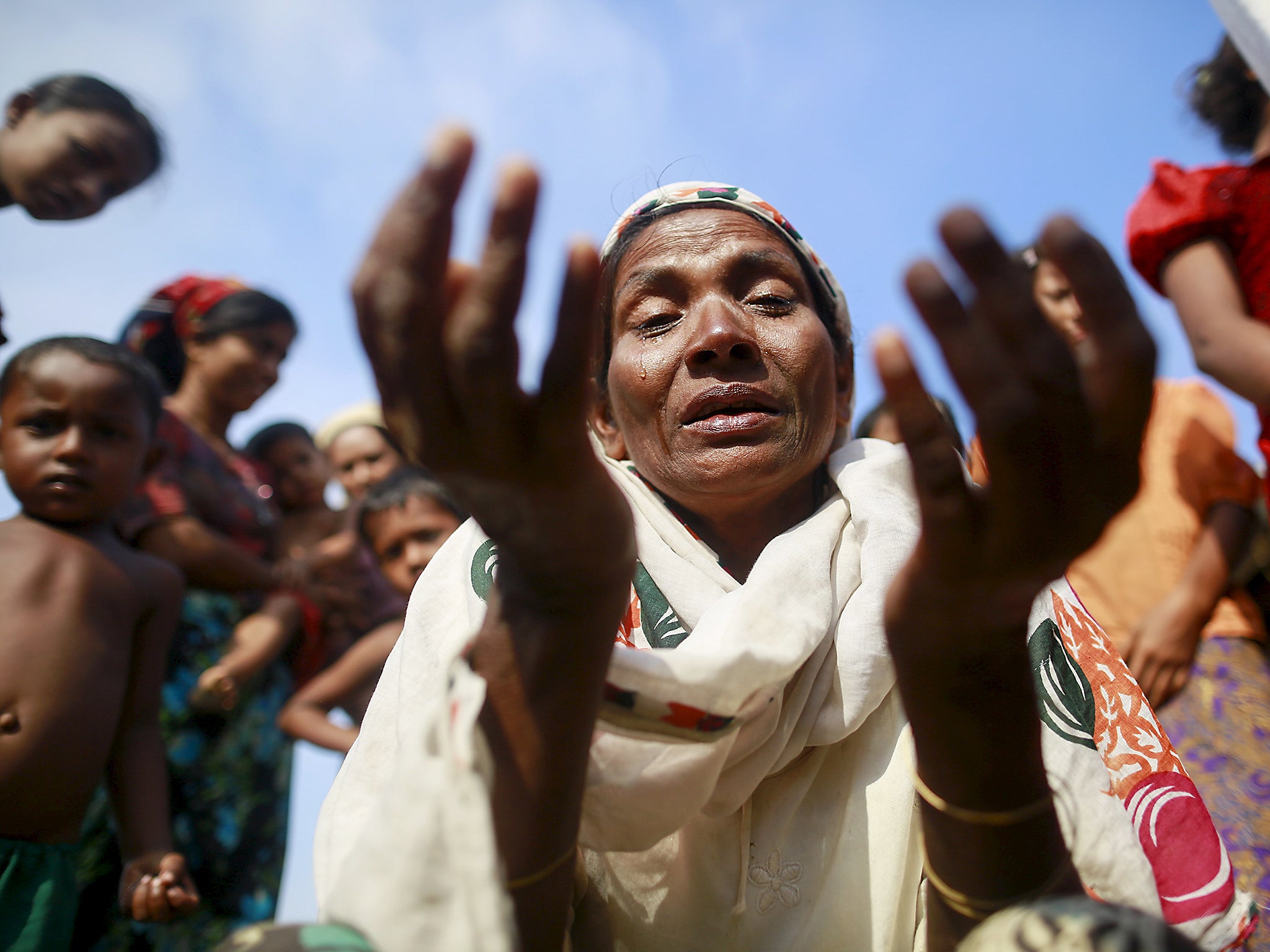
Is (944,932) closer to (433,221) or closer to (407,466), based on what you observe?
(433,221)

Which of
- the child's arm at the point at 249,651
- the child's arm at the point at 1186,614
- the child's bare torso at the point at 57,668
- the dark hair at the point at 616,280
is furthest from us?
the child's arm at the point at 249,651

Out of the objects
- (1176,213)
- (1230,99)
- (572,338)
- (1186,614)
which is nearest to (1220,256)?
(1176,213)

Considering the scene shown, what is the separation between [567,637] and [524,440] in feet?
0.91

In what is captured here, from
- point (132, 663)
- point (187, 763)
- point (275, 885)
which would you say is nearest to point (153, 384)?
point (132, 663)

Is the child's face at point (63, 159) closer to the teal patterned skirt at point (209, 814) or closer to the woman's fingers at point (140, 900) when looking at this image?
the teal patterned skirt at point (209, 814)

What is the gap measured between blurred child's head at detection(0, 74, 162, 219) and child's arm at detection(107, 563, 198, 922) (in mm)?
1639

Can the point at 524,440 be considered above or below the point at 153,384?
below

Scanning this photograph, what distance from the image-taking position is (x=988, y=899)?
46.8 inches

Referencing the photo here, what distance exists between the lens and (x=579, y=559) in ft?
3.43

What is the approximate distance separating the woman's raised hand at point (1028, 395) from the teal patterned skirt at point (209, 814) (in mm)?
3120

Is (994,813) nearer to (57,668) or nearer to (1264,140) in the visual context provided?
(1264,140)

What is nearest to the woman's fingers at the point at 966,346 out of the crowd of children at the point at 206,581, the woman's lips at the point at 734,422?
the woman's lips at the point at 734,422

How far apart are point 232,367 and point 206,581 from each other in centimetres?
132

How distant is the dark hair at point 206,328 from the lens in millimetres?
4438
